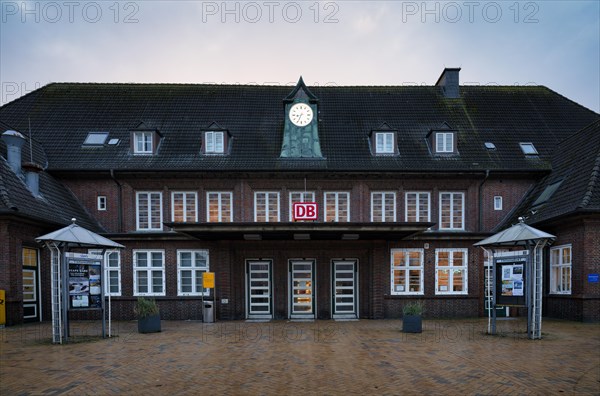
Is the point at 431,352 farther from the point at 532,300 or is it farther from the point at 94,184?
the point at 94,184

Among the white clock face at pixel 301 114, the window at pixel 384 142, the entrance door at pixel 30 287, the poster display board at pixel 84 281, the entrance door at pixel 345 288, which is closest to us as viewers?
the poster display board at pixel 84 281

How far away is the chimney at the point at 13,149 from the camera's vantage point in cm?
1911

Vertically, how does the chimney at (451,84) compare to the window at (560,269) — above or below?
above

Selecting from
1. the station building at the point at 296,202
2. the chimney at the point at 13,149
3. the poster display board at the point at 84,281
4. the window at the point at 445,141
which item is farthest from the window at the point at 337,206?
Answer: the chimney at the point at 13,149

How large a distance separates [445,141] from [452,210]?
364 centimetres

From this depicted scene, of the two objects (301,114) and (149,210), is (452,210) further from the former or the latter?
(149,210)

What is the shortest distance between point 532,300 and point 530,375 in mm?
6030

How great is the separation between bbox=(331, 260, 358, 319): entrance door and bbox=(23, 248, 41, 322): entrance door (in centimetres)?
1311

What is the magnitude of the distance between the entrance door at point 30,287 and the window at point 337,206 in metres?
13.2

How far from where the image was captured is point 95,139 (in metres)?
23.2

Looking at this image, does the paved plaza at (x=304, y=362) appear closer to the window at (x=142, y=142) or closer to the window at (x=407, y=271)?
the window at (x=407, y=271)

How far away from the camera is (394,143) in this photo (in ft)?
74.4

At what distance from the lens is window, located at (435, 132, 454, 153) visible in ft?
74.7

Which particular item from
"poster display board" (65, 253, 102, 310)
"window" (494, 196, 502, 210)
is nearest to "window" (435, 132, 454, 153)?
"window" (494, 196, 502, 210)
